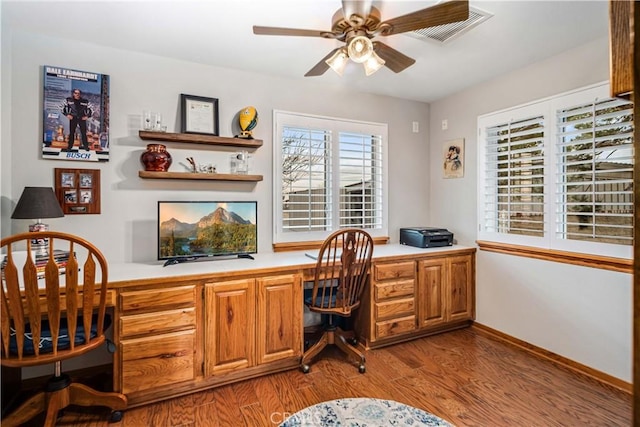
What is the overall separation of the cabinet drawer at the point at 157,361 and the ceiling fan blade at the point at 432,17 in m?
2.23

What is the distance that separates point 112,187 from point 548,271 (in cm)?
359

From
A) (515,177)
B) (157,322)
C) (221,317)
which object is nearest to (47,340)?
(157,322)

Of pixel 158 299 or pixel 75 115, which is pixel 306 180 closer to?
pixel 158 299

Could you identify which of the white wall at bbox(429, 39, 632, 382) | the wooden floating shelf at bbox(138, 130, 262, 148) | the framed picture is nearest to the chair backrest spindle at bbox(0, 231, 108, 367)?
the wooden floating shelf at bbox(138, 130, 262, 148)

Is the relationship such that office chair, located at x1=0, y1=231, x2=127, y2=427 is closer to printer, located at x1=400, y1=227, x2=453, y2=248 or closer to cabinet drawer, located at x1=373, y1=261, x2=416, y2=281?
cabinet drawer, located at x1=373, y1=261, x2=416, y2=281

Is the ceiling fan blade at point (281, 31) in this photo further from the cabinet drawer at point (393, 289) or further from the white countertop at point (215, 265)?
the cabinet drawer at point (393, 289)

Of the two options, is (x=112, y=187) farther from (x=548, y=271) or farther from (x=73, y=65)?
(x=548, y=271)

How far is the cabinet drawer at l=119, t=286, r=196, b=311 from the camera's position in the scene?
6.67 feet

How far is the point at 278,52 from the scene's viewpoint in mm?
2635

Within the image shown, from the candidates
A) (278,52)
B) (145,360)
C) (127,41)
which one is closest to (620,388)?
(145,360)

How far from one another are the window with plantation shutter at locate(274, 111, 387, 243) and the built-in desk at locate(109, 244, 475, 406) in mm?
454

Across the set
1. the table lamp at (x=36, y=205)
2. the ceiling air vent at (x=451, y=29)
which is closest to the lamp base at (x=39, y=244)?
the table lamp at (x=36, y=205)

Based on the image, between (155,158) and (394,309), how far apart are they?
2.36m

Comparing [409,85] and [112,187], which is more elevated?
[409,85]
